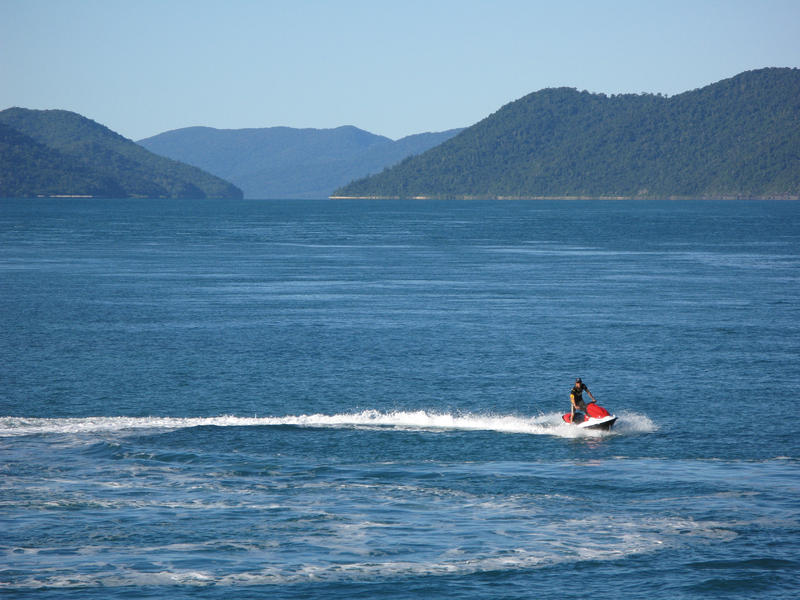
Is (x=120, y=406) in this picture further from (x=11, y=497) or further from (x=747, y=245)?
(x=747, y=245)

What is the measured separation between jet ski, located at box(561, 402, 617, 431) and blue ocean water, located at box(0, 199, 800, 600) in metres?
0.67

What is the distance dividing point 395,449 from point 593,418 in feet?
29.2

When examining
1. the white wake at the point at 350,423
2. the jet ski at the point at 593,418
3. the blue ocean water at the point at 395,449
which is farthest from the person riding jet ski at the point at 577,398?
the blue ocean water at the point at 395,449

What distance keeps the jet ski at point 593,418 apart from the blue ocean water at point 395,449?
26.3 inches

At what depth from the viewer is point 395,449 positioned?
42312 millimetres

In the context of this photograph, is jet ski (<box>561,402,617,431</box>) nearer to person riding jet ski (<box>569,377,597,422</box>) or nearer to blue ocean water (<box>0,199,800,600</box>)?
person riding jet ski (<box>569,377,597,422</box>)

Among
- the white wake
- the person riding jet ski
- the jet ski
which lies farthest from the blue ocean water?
the person riding jet ski

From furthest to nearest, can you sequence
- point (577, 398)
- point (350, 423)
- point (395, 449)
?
1. point (350, 423)
2. point (577, 398)
3. point (395, 449)

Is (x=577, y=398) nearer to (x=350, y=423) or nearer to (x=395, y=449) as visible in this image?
(x=395, y=449)

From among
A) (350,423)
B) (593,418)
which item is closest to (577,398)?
(593,418)

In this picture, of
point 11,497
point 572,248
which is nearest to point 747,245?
point 572,248

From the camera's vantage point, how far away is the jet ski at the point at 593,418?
4466cm

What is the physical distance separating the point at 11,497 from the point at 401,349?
32631mm

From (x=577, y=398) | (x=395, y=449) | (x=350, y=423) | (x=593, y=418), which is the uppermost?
(x=577, y=398)
